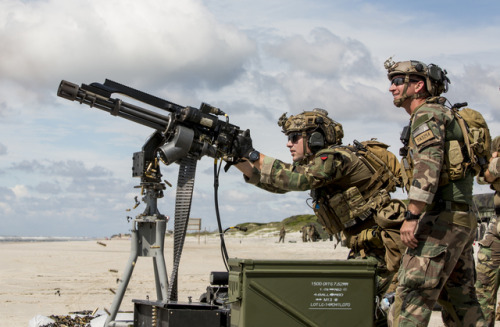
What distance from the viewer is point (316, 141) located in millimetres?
7059

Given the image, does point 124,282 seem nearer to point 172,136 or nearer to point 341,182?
point 172,136

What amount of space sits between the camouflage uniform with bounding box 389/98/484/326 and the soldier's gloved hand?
1767 millimetres

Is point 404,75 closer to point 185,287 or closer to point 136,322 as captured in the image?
point 136,322

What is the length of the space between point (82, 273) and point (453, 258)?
1272 cm

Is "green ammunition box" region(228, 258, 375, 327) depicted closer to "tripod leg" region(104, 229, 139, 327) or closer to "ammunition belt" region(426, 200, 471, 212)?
"ammunition belt" region(426, 200, 471, 212)

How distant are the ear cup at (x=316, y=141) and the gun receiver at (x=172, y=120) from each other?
0.78 m

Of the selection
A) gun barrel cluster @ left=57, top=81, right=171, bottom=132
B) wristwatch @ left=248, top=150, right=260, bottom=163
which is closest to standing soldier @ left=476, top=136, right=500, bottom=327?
wristwatch @ left=248, top=150, right=260, bottom=163

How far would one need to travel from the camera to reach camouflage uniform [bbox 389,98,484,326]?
5.50 m

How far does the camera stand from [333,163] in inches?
260

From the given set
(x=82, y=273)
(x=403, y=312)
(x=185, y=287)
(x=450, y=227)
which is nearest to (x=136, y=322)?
(x=403, y=312)

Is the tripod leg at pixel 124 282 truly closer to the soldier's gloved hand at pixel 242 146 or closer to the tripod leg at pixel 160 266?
the tripod leg at pixel 160 266

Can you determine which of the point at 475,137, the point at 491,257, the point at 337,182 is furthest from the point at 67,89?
the point at 491,257

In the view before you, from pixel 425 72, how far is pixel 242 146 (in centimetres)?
197

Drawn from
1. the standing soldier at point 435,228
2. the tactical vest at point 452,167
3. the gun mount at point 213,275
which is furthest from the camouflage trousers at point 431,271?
the gun mount at point 213,275
